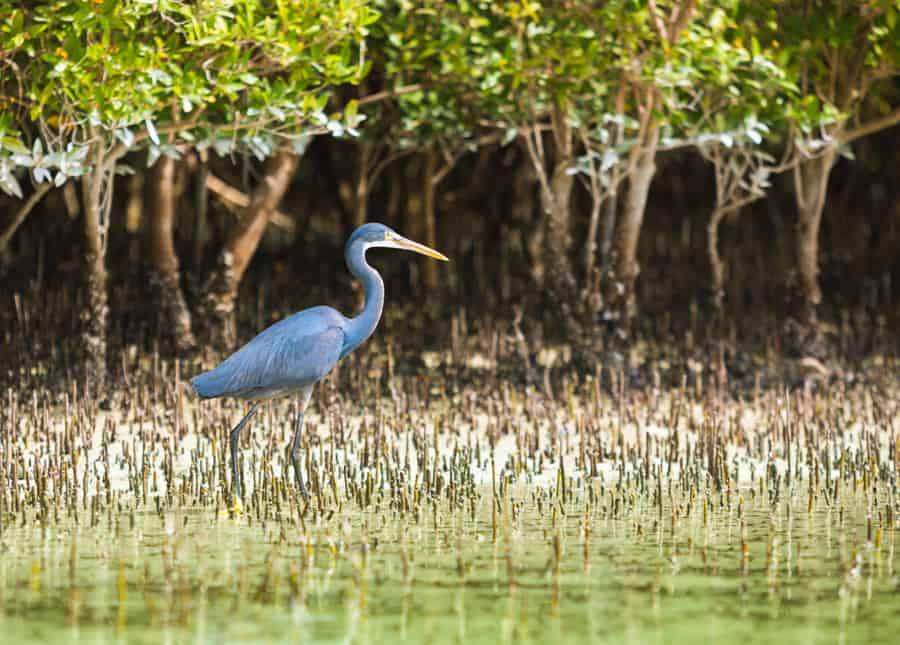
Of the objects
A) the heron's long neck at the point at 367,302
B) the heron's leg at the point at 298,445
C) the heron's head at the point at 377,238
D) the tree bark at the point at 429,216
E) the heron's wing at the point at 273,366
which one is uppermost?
the tree bark at the point at 429,216

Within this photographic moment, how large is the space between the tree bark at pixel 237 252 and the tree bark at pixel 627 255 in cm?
223

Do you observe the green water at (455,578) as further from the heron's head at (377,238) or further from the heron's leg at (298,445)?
the heron's head at (377,238)

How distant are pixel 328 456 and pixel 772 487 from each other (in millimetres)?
1939

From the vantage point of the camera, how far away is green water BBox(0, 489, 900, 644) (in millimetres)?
5305

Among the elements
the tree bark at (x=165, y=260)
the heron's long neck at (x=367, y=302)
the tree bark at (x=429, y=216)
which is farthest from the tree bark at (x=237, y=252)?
the heron's long neck at (x=367, y=302)

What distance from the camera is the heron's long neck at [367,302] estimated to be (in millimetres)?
8055

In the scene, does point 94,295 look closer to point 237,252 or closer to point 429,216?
point 237,252

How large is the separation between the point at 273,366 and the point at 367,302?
603 millimetres

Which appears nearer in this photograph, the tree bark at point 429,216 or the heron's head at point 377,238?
the heron's head at point 377,238

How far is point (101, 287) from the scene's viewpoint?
409 inches

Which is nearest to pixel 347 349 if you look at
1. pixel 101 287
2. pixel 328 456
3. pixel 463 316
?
pixel 328 456

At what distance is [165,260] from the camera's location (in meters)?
11.6

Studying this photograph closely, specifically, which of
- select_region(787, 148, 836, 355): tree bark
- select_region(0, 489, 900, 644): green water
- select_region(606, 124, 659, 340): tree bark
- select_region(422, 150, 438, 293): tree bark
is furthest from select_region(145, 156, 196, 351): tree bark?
select_region(0, 489, 900, 644): green water

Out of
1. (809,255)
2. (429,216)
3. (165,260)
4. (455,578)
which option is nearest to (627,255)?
(809,255)
